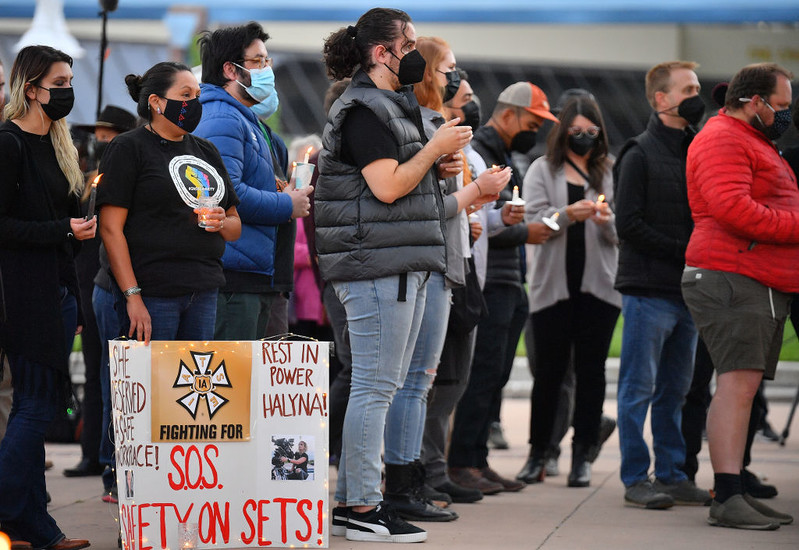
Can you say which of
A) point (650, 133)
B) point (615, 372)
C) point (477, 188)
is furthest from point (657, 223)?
point (615, 372)

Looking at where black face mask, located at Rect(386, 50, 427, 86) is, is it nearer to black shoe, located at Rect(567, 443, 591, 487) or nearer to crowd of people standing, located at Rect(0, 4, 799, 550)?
crowd of people standing, located at Rect(0, 4, 799, 550)

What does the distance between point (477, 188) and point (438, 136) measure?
26.8 inches

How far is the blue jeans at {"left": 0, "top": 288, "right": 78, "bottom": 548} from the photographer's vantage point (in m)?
4.61

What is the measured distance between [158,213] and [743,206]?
2.63m

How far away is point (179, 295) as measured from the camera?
4.77 m

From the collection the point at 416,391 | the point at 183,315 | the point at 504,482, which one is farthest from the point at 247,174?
the point at 504,482

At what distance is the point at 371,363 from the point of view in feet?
16.3

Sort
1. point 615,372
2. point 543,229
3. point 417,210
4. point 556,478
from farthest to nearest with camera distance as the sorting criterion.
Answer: point 615,372
point 556,478
point 543,229
point 417,210

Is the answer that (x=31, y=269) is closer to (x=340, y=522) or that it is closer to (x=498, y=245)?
(x=340, y=522)

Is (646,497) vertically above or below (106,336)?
below

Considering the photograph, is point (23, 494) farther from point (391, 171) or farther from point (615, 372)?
point (615, 372)

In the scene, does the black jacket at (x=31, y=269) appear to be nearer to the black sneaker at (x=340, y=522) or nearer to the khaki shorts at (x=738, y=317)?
the black sneaker at (x=340, y=522)

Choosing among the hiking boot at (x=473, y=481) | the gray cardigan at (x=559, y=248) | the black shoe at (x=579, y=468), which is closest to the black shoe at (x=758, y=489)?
the black shoe at (x=579, y=468)

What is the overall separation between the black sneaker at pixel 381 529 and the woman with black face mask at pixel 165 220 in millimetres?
1025
